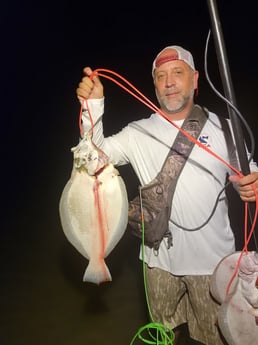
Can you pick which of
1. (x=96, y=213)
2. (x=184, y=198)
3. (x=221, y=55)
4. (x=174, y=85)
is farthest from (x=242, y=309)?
(x=174, y=85)

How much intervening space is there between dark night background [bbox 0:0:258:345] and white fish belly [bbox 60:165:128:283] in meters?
2.17

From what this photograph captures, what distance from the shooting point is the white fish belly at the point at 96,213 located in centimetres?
177

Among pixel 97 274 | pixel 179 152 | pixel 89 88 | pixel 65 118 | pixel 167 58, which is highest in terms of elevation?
pixel 65 118

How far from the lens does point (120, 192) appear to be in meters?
1.76

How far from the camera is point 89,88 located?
6.61ft

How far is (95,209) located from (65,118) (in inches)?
628

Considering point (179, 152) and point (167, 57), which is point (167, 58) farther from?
point (179, 152)

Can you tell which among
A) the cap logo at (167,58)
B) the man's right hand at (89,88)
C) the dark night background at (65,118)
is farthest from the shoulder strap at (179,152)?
the dark night background at (65,118)

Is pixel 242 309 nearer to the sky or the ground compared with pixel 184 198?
nearer to the ground

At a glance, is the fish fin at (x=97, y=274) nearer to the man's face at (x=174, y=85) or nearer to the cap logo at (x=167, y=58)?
the man's face at (x=174, y=85)

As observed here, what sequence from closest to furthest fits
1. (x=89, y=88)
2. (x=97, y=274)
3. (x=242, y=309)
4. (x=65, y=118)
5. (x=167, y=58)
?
(x=97, y=274), (x=242, y=309), (x=89, y=88), (x=167, y=58), (x=65, y=118)

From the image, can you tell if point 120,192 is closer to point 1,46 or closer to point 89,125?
point 89,125

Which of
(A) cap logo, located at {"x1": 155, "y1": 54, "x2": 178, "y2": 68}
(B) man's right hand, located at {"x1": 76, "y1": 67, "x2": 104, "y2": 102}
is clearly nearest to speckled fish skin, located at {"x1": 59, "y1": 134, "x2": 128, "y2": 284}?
(B) man's right hand, located at {"x1": 76, "y1": 67, "x2": 104, "y2": 102}

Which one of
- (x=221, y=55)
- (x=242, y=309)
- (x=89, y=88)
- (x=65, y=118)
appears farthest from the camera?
(x=65, y=118)
